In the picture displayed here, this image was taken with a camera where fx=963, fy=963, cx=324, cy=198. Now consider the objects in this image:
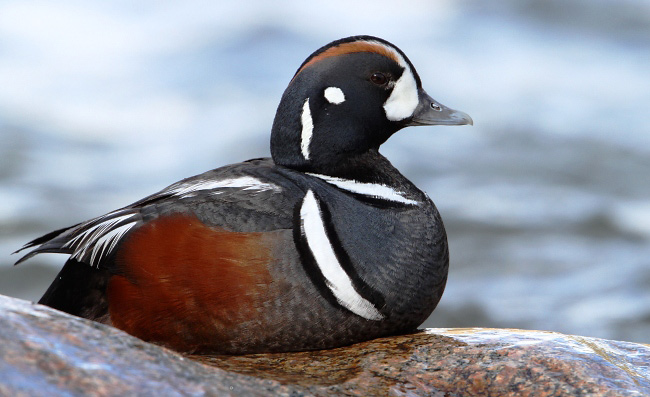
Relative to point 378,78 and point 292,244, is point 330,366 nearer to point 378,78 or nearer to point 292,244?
point 292,244

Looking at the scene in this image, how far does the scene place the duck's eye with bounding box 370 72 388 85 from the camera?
16.1 feet

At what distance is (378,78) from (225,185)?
0.98m

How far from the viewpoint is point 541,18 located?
1554 cm

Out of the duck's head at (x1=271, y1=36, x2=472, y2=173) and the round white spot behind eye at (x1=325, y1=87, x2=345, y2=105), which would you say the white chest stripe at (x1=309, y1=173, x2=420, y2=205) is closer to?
the duck's head at (x1=271, y1=36, x2=472, y2=173)

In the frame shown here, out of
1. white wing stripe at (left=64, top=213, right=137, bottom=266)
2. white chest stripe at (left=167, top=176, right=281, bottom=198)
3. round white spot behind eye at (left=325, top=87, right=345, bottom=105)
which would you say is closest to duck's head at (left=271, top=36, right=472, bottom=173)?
round white spot behind eye at (left=325, top=87, right=345, bottom=105)

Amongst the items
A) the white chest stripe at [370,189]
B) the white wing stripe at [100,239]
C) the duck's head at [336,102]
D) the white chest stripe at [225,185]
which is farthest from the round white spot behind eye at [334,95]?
the white wing stripe at [100,239]

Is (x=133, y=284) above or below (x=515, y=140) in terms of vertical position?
below

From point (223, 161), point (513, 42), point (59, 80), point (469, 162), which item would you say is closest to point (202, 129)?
point (223, 161)

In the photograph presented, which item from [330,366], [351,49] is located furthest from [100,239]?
[351,49]

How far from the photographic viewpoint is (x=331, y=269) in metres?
4.37

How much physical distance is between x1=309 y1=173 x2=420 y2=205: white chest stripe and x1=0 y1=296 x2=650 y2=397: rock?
2.23ft

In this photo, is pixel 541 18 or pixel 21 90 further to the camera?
pixel 541 18

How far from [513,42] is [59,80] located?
6.84 metres

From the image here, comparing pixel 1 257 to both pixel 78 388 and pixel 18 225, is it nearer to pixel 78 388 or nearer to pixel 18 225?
pixel 18 225
